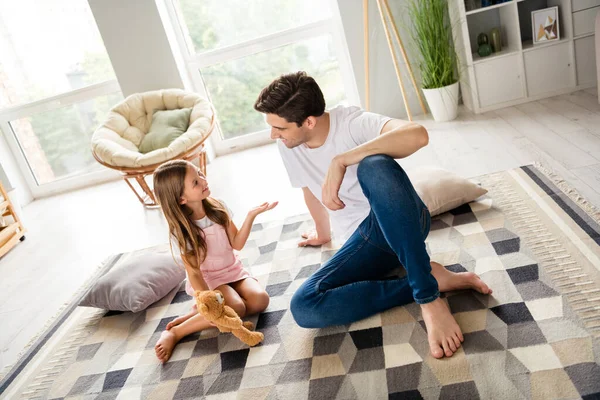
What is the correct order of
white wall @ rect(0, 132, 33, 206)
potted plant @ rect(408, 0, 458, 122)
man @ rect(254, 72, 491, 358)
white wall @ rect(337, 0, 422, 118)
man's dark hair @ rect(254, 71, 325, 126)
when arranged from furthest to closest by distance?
white wall @ rect(0, 132, 33, 206)
white wall @ rect(337, 0, 422, 118)
potted plant @ rect(408, 0, 458, 122)
man's dark hair @ rect(254, 71, 325, 126)
man @ rect(254, 72, 491, 358)

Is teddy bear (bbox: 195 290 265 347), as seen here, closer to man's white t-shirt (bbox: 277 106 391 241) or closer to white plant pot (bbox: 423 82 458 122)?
man's white t-shirt (bbox: 277 106 391 241)

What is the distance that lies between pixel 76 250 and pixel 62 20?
89.9 inches

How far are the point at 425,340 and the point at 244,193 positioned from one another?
2.03 meters

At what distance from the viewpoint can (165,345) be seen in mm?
1883

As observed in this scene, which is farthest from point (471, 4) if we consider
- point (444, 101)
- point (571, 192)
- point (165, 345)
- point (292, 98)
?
point (165, 345)

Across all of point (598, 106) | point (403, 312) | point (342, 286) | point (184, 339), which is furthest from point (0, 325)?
point (598, 106)

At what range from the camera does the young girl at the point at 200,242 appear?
1.88m

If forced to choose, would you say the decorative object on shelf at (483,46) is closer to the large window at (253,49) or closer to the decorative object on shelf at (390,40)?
the decorative object on shelf at (390,40)

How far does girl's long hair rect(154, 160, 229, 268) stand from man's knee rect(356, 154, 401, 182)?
68cm

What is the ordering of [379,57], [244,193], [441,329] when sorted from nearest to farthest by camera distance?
[441,329], [244,193], [379,57]

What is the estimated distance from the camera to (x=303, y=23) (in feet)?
14.1

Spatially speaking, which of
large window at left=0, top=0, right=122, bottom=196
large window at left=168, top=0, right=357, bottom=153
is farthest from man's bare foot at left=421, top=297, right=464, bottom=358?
large window at left=0, top=0, right=122, bottom=196

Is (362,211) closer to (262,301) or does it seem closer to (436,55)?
(262,301)

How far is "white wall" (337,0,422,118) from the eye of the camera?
3.90 metres
